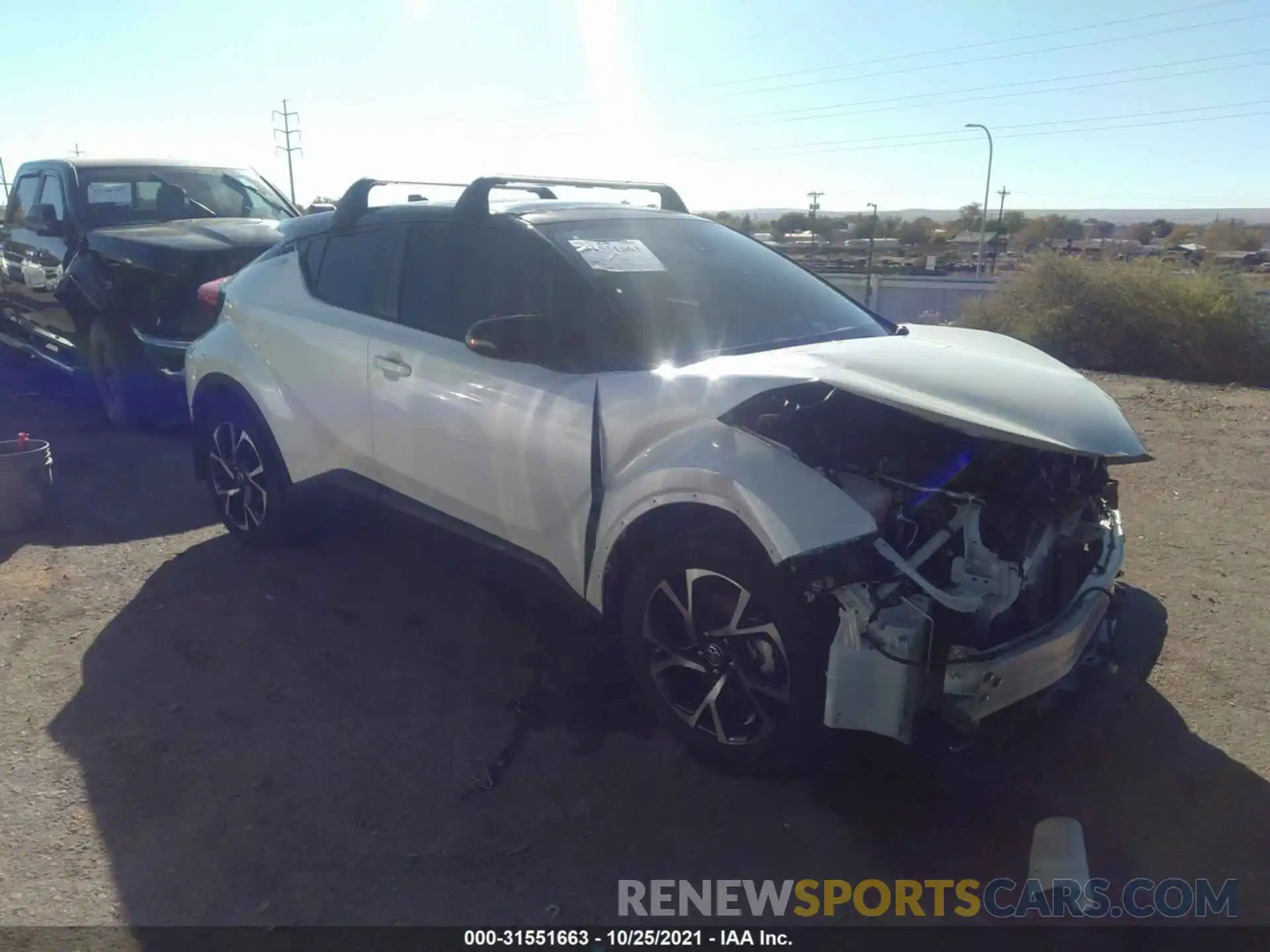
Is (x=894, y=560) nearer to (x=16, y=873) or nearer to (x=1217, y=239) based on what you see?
(x=16, y=873)

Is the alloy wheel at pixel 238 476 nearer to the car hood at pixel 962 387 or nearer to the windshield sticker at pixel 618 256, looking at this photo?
the windshield sticker at pixel 618 256

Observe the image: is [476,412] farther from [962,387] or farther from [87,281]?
[87,281]

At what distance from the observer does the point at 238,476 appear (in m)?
5.16

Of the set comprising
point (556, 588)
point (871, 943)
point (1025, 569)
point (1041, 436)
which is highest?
point (1041, 436)

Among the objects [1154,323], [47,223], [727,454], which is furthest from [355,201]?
[1154,323]

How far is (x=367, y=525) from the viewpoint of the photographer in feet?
16.9

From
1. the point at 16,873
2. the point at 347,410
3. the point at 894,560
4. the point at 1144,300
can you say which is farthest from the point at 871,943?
the point at 1144,300

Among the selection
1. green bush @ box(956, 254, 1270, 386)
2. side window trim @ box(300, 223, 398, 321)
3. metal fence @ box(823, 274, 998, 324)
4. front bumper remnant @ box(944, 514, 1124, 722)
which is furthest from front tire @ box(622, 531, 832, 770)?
metal fence @ box(823, 274, 998, 324)

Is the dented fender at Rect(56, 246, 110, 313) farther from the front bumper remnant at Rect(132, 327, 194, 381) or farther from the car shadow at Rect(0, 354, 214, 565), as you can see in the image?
the car shadow at Rect(0, 354, 214, 565)

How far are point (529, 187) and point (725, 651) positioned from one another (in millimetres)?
2454

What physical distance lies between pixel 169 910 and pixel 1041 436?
106 inches

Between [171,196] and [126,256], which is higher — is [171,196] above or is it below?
above

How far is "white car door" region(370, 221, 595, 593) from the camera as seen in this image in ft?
11.4

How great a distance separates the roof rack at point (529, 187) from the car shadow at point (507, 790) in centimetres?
137
